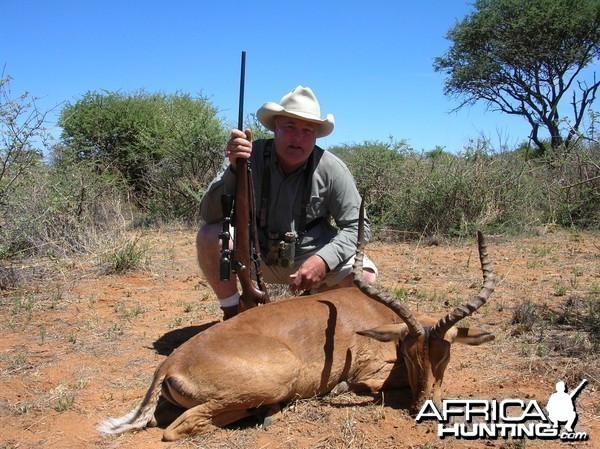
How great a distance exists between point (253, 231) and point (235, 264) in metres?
0.35

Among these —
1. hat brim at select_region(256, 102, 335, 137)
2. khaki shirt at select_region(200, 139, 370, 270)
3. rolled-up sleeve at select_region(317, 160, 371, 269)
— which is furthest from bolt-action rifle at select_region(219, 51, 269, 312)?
rolled-up sleeve at select_region(317, 160, 371, 269)

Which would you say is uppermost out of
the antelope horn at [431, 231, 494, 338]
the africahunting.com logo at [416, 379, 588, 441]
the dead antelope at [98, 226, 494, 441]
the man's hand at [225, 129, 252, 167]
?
the man's hand at [225, 129, 252, 167]

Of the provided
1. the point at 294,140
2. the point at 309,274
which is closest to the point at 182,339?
the point at 309,274

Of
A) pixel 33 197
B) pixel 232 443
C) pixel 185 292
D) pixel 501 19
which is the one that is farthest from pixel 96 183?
pixel 501 19

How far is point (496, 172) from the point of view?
1088 cm

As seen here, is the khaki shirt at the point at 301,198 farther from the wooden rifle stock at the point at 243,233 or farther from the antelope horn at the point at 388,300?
the antelope horn at the point at 388,300

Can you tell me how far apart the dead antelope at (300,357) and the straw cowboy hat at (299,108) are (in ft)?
4.64

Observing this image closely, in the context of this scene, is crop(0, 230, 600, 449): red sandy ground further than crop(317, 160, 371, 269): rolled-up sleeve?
No

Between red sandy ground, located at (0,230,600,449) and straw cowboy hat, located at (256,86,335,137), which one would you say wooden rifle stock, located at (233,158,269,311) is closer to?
straw cowboy hat, located at (256,86,335,137)

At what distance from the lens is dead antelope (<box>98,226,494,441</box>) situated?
364 cm

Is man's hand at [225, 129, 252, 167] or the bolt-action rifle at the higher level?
man's hand at [225, 129, 252, 167]

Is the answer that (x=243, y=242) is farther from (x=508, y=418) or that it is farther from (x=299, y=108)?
(x=508, y=418)

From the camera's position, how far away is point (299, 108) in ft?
16.8

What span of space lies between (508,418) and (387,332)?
930mm
